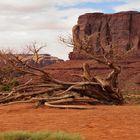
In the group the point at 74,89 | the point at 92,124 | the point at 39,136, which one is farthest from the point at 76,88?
the point at 39,136

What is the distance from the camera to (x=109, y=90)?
20.6 metres

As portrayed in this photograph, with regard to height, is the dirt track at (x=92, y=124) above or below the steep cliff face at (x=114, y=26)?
below

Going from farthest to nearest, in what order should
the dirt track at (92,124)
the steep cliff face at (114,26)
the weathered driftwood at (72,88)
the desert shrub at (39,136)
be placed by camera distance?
the steep cliff face at (114,26)
the weathered driftwood at (72,88)
the dirt track at (92,124)
the desert shrub at (39,136)

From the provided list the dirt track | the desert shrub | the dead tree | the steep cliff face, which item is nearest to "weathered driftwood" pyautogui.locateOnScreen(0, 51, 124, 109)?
the dead tree

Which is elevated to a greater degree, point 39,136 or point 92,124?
point 39,136

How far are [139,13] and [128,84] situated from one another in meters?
44.8

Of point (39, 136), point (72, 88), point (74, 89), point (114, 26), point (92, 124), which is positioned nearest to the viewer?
point (39, 136)

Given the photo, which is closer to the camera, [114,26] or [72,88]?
[72,88]

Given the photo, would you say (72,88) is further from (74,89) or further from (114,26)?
(114,26)

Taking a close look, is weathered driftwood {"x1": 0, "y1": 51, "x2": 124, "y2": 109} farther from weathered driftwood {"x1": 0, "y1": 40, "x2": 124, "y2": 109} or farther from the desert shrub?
the desert shrub

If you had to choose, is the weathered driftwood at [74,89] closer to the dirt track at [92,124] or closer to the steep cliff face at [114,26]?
the dirt track at [92,124]

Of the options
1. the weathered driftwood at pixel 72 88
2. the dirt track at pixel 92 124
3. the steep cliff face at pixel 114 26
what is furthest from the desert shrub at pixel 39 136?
the steep cliff face at pixel 114 26

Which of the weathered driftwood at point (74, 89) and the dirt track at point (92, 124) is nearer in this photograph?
the dirt track at point (92, 124)

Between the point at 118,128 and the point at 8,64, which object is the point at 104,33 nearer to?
the point at 8,64
